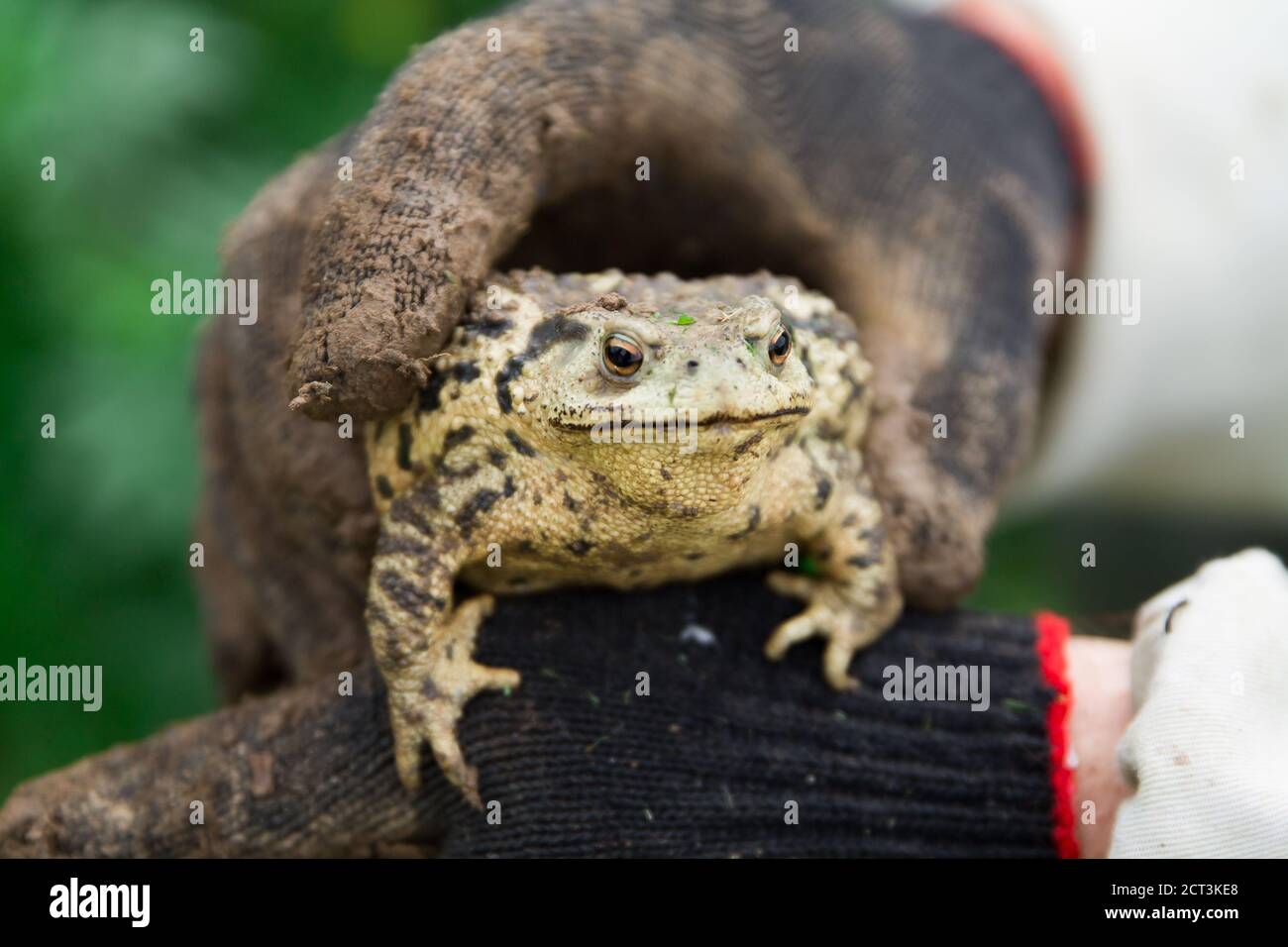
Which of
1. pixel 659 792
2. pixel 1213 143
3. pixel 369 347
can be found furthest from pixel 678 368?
pixel 1213 143

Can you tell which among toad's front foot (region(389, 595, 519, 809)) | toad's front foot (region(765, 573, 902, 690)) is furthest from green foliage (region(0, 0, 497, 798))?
toad's front foot (region(765, 573, 902, 690))

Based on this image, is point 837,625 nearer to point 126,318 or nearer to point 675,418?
point 675,418

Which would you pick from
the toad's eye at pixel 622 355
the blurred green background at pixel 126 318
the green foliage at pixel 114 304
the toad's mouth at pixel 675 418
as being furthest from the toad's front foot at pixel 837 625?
the green foliage at pixel 114 304

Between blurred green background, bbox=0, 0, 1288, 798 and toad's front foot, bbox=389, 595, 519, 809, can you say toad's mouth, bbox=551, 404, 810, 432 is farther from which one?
blurred green background, bbox=0, 0, 1288, 798

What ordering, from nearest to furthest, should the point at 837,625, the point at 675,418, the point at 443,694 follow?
the point at 675,418 < the point at 443,694 < the point at 837,625

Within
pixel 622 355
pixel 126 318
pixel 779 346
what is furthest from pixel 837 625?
pixel 126 318

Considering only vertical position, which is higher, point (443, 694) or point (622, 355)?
point (622, 355)
